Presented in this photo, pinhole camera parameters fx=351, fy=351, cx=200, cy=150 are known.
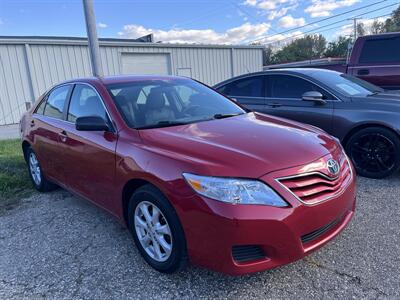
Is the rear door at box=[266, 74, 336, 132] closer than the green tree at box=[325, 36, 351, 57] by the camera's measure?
Yes

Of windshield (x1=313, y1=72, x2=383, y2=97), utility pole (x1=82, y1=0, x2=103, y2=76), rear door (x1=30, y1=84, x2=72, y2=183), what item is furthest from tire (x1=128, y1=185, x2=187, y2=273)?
utility pole (x1=82, y1=0, x2=103, y2=76)

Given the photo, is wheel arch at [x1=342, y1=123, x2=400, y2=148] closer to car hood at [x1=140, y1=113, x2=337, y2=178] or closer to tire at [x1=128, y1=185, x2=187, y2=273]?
car hood at [x1=140, y1=113, x2=337, y2=178]

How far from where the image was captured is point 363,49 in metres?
7.50

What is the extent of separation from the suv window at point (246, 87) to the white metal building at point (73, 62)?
10.3 m

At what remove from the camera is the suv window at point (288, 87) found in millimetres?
5324

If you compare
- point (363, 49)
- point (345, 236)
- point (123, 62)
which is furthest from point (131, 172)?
point (123, 62)

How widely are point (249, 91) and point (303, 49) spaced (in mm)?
64184

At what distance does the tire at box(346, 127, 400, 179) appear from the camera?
4.48 m

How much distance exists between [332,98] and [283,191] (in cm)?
322

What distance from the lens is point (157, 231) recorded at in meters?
2.69

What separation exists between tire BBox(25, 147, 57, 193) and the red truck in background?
639 centimetres

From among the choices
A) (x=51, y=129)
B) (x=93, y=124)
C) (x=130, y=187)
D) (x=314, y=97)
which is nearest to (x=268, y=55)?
(x=314, y=97)

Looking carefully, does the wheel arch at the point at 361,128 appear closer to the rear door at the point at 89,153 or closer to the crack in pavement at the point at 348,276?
the crack in pavement at the point at 348,276

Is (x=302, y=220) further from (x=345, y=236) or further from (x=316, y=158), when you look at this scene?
(x=345, y=236)
